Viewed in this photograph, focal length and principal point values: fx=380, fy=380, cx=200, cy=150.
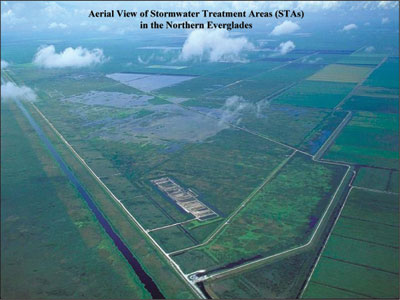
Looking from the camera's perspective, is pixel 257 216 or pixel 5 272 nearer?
pixel 5 272

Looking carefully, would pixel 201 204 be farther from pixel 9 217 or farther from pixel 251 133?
pixel 251 133

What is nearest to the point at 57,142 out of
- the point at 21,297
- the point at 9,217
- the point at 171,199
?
the point at 9,217

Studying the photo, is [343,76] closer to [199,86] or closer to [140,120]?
[199,86]

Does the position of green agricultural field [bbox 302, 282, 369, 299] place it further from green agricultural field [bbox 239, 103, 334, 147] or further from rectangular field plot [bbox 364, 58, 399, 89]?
rectangular field plot [bbox 364, 58, 399, 89]

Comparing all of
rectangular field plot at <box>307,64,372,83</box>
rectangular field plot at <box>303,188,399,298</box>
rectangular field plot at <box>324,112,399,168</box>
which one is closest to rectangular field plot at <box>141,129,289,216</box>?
rectangular field plot at <box>324,112,399,168</box>

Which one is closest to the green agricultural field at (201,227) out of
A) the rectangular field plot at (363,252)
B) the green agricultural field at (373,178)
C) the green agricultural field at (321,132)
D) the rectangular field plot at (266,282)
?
the rectangular field plot at (266,282)
